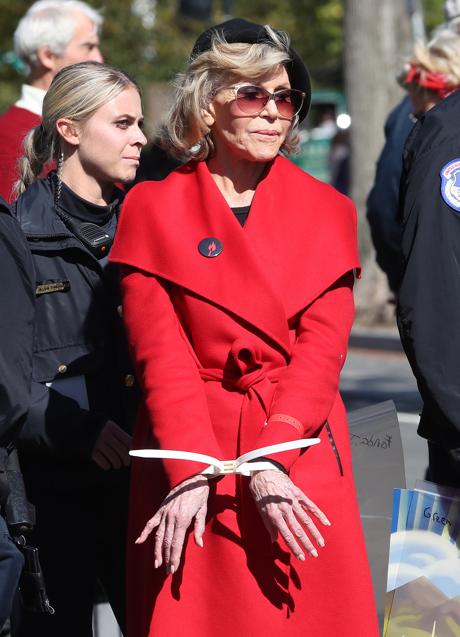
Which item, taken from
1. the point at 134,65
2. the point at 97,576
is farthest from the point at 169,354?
the point at 134,65

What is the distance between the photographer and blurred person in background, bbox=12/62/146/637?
12.4ft

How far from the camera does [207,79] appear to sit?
139 inches

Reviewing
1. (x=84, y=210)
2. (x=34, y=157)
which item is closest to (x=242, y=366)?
(x=84, y=210)

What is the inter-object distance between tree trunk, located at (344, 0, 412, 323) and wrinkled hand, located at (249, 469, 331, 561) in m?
11.1

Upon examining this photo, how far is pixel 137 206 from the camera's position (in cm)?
349

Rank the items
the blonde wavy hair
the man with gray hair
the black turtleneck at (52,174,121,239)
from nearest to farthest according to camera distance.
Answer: the black turtleneck at (52,174,121,239) < the blonde wavy hair < the man with gray hair

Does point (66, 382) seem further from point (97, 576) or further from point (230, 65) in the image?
point (230, 65)

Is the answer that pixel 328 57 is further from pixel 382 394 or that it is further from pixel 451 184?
pixel 451 184

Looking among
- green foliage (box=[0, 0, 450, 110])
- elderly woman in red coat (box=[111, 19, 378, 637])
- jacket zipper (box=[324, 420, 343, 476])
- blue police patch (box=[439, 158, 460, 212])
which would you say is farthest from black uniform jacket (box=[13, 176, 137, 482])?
green foliage (box=[0, 0, 450, 110])

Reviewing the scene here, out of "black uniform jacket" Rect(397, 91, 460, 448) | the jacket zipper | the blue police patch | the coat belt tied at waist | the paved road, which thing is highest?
the blue police patch

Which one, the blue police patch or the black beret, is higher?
the black beret

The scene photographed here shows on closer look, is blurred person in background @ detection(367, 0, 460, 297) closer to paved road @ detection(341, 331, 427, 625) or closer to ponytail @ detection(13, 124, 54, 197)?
paved road @ detection(341, 331, 427, 625)

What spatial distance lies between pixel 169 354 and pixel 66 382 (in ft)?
2.09

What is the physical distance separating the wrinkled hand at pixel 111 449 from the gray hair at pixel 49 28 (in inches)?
93.6
